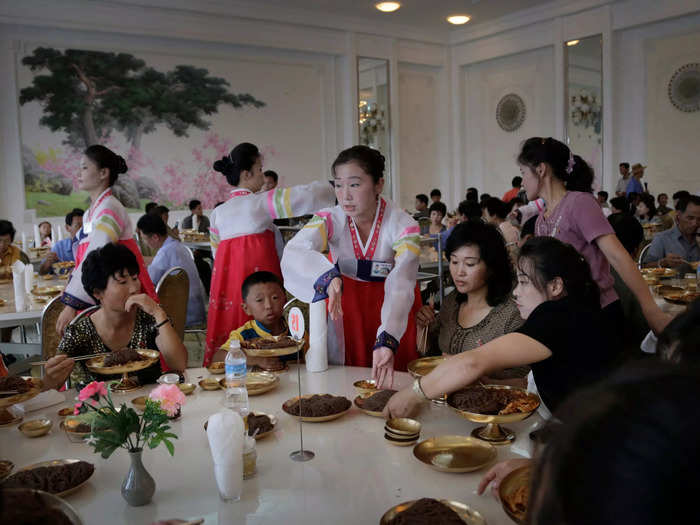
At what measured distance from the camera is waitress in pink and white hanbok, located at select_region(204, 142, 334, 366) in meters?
3.43

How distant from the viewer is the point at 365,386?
2041 mm

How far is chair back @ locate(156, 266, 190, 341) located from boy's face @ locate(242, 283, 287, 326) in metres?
1.08

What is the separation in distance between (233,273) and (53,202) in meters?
6.51

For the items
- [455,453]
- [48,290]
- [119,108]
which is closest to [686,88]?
[119,108]

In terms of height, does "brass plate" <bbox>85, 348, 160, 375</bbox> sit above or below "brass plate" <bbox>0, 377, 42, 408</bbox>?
above

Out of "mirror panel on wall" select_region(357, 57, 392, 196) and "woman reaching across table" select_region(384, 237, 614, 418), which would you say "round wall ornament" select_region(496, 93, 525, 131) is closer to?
"mirror panel on wall" select_region(357, 57, 392, 196)

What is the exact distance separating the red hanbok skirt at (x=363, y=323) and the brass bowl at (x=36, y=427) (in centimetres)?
123

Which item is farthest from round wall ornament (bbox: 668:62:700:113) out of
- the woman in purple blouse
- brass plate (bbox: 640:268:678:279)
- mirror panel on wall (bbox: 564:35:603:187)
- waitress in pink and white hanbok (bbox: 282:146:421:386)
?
waitress in pink and white hanbok (bbox: 282:146:421:386)

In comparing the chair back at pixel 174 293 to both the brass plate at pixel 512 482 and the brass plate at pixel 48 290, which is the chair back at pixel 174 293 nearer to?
the brass plate at pixel 48 290

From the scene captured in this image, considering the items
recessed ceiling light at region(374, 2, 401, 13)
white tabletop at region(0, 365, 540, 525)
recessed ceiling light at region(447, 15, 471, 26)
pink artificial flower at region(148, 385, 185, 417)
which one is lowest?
white tabletop at region(0, 365, 540, 525)

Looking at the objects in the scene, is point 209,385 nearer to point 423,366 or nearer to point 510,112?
point 423,366

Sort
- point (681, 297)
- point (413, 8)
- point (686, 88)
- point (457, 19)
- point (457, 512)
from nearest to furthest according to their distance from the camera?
point (457, 512)
point (681, 297)
point (686, 88)
point (413, 8)
point (457, 19)

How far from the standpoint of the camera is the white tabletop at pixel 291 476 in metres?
1.27

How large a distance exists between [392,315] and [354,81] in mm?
9568
